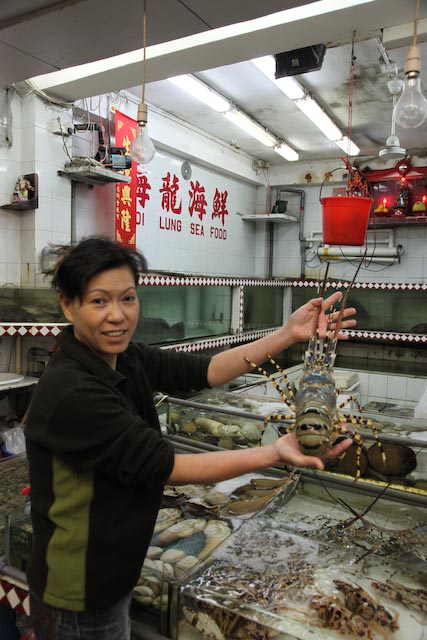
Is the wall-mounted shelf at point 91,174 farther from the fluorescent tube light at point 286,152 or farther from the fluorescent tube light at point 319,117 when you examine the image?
the fluorescent tube light at point 286,152

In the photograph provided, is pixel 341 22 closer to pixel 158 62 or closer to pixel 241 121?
pixel 158 62

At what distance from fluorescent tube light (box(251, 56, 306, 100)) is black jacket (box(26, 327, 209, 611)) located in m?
4.78

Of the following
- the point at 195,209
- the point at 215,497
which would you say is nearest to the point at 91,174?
the point at 195,209

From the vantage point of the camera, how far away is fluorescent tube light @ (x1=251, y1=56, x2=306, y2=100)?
5309 mm

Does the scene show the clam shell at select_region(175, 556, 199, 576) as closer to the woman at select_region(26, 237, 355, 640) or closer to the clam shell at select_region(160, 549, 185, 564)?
the clam shell at select_region(160, 549, 185, 564)

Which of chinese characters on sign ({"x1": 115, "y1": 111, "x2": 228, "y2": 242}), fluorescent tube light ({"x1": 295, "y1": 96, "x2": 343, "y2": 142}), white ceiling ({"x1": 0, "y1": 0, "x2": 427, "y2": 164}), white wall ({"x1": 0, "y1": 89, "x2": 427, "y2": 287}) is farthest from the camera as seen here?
fluorescent tube light ({"x1": 295, "y1": 96, "x2": 343, "y2": 142})

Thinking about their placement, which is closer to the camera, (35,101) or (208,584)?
(208,584)

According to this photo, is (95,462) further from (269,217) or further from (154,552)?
(269,217)

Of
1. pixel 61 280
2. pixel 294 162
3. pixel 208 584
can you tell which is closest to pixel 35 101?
pixel 61 280

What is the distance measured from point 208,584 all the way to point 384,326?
8.09 metres

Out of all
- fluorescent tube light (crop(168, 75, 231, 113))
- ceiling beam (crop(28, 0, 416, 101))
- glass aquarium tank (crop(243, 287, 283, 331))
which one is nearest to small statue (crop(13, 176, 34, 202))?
ceiling beam (crop(28, 0, 416, 101))

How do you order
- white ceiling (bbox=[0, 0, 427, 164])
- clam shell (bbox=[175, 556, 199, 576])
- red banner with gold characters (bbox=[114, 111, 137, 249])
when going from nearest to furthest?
clam shell (bbox=[175, 556, 199, 576]) → white ceiling (bbox=[0, 0, 427, 164]) → red banner with gold characters (bbox=[114, 111, 137, 249])

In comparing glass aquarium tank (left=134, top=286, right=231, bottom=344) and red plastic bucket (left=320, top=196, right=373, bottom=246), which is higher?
red plastic bucket (left=320, top=196, right=373, bottom=246)

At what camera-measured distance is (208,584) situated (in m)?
1.80
